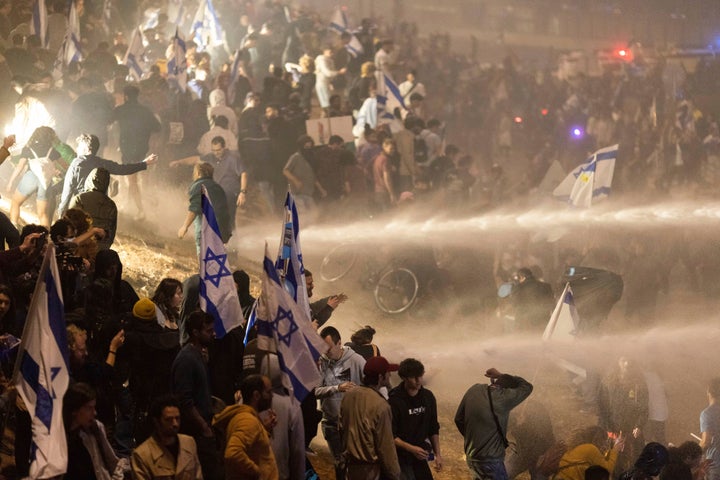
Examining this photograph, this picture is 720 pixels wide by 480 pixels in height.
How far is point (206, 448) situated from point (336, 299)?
360cm

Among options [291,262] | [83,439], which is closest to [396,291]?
[291,262]

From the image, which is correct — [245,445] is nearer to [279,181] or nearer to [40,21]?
[279,181]

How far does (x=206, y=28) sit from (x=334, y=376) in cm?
1727

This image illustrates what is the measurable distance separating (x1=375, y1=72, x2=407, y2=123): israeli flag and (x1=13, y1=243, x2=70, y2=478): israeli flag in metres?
16.9

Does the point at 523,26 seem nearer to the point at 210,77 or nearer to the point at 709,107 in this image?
the point at 709,107

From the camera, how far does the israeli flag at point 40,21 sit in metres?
21.2

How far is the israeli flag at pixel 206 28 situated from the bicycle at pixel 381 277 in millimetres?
6955

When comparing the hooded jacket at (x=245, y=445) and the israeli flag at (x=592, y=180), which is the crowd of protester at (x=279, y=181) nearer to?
the hooded jacket at (x=245, y=445)

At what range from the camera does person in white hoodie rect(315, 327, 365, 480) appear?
11633 millimetres

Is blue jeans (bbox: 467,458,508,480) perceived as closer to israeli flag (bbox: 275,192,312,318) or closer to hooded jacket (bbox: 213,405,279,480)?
israeli flag (bbox: 275,192,312,318)

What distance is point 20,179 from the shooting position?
690 inches

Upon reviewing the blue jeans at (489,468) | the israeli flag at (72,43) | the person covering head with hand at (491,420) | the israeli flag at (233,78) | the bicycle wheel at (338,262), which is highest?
the israeli flag at (72,43)

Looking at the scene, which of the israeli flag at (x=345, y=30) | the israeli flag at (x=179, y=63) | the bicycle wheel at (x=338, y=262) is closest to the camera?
the israeli flag at (x=179, y=63)

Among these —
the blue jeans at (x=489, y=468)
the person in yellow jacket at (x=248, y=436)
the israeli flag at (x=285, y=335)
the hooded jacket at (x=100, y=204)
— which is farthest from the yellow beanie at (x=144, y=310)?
the hooded jacket at (x=100, y=204)
